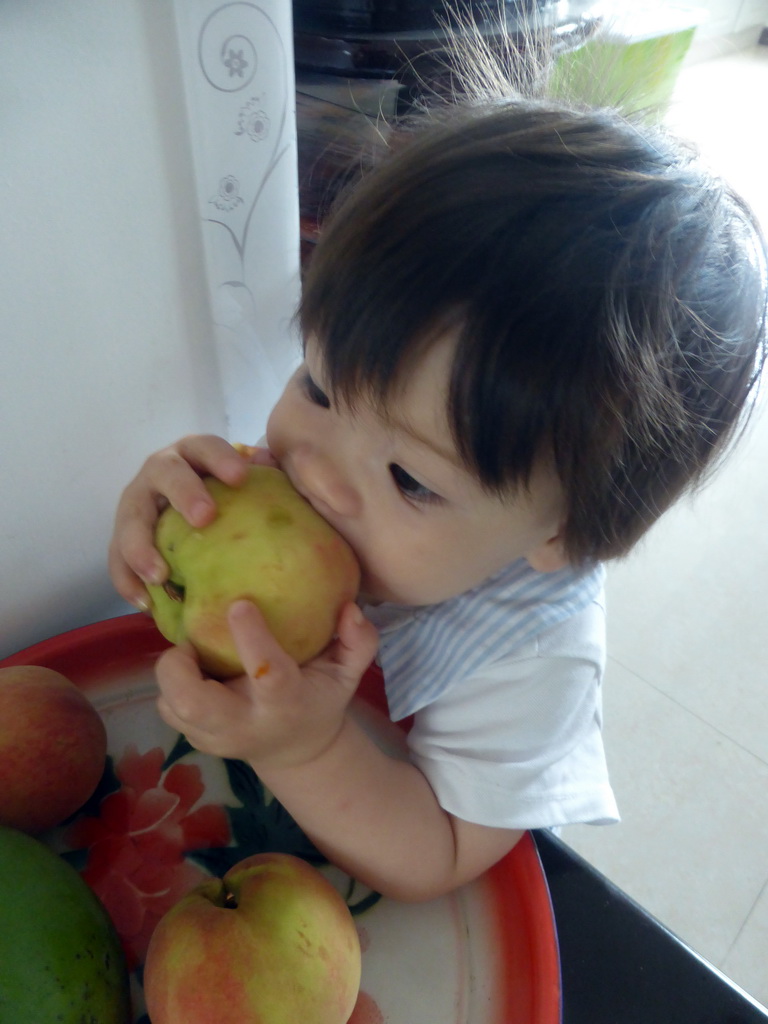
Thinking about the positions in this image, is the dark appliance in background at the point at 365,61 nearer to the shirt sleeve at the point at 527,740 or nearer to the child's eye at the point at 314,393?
the child's eye at the point at 314,393

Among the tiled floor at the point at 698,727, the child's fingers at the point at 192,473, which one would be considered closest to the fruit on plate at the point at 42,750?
the child's fingers at the point at 192,473

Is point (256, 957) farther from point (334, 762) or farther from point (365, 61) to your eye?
point (365, 61)

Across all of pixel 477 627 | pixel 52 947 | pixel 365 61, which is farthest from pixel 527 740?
pixel 365 61

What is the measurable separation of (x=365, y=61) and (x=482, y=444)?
1.89 ft

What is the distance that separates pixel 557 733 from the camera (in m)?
0.51

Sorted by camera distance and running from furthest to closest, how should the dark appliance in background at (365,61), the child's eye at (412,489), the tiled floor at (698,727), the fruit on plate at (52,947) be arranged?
the tiled floor at (698,727) → the dark appliance in background at (365,61) → the child's eye at (412,489) → the fruit on plate at (52,947)

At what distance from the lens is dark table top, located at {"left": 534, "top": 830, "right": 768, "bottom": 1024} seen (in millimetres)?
436

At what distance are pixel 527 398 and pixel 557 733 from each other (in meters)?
0.25

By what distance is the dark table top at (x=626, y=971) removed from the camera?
0.44 metres

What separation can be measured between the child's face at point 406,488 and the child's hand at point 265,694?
5 cm

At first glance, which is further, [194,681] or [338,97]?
[338,97]

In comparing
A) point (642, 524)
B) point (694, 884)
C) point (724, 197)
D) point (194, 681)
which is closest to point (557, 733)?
point (642, 524)

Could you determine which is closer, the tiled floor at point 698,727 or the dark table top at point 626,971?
the dark table top at point 626,971

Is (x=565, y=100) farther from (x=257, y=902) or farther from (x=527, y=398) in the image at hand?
(x=257, y=902)
